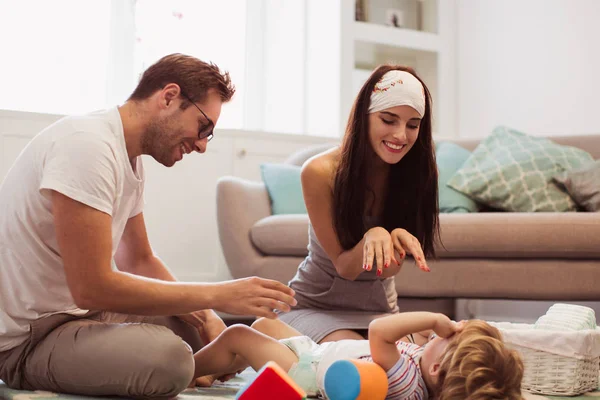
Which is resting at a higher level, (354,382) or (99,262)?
(99,262)

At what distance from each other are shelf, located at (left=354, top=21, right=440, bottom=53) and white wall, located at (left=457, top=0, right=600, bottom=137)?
0.77 feet

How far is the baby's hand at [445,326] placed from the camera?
1.54 meters

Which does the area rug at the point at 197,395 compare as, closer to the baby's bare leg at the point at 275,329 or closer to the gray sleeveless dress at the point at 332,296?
the baby's bare leg at the point at 275,329

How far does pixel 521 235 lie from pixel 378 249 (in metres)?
1.27

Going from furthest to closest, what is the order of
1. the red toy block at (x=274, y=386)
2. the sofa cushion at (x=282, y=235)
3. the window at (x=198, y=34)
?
the window at (x=198, y=34) → the sofa cushion at (x=282, y=235) → the red toy block at (x=274, y=386)

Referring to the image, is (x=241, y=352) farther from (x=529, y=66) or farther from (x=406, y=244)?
(x=529, y=66)

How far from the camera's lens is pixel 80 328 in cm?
165

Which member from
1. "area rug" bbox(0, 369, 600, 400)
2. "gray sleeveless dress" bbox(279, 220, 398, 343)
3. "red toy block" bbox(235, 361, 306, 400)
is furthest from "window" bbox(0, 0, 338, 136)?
"red toy block" bbox(235, 361, 306, 400)

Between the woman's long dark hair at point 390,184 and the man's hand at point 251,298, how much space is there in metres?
0.55

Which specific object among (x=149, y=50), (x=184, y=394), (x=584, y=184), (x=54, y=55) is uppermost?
(x=149, y=50)

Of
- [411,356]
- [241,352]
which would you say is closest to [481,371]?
[411,356]

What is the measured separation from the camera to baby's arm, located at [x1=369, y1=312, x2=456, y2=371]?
5.05ft

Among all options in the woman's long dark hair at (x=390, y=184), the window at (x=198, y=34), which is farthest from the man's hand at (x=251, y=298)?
the window at (x=198, y=34)

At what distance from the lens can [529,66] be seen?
4508 millimetres
